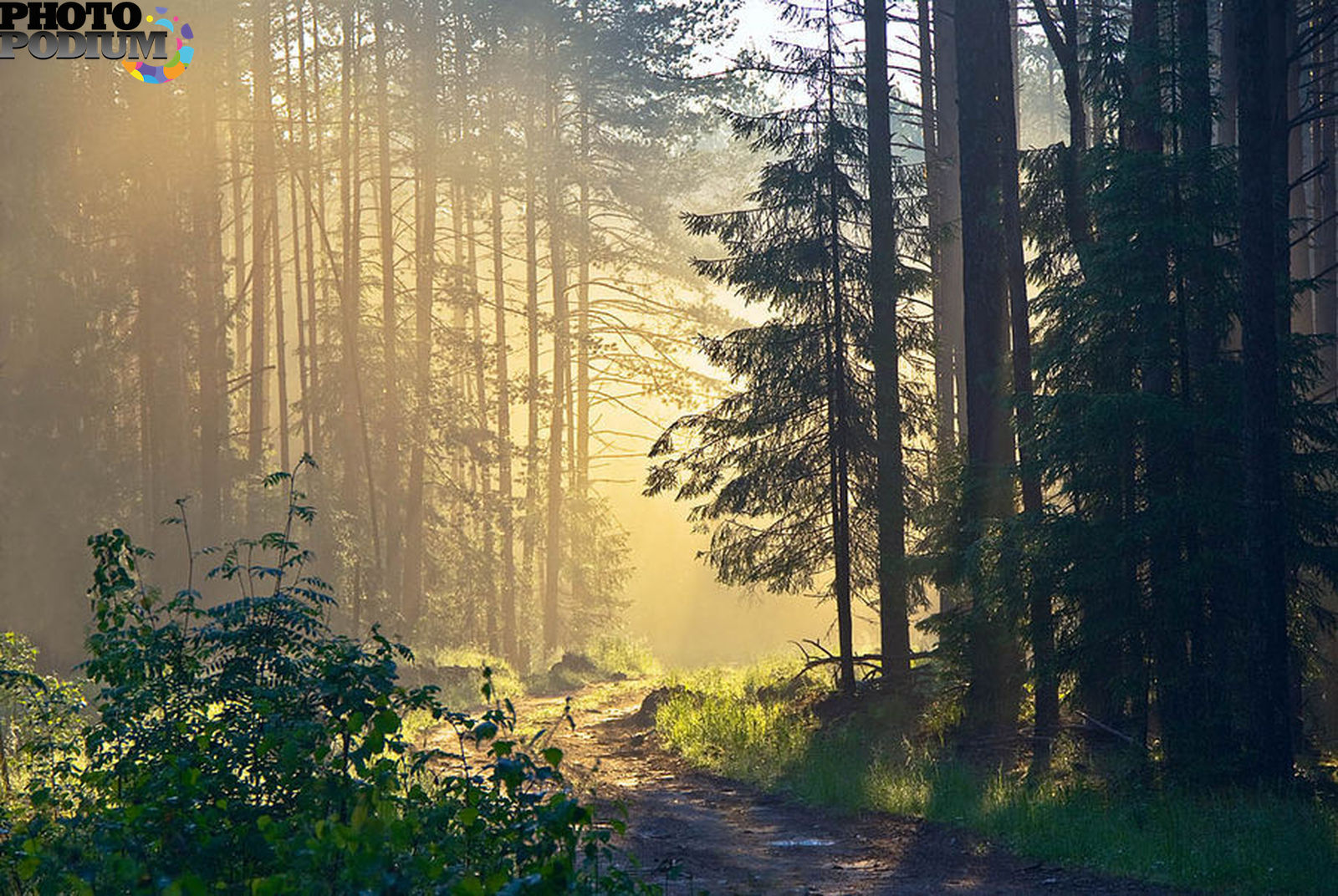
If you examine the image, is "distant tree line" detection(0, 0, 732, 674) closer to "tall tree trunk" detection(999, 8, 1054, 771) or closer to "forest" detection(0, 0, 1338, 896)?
"forest" detection(0, 0, 1338, 896)

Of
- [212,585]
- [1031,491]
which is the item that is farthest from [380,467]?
[1031,491]

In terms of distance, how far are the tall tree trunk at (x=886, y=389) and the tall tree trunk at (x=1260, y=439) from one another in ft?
18.4

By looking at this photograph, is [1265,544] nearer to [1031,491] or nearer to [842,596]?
[1031,491]

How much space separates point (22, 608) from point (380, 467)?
963 centimetres

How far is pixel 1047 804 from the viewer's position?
9.95 metres

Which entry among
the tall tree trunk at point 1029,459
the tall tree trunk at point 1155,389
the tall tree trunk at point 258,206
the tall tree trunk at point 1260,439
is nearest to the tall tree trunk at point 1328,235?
the tall tree trunk at point 1029,459

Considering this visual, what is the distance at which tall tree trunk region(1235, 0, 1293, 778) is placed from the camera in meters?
10.0

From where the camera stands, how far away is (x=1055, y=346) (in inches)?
458

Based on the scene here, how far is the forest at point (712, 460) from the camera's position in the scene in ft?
23.1

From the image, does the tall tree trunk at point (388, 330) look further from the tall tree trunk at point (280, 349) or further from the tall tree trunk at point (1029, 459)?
the tall tree trunk at point (1029, 459)

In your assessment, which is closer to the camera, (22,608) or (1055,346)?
(1055,346)

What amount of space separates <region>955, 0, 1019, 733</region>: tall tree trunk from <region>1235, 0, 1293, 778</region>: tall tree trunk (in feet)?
12.0

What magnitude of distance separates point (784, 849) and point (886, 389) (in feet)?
24.5

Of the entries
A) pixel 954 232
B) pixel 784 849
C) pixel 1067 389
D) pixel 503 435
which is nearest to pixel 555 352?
pixel 503 435
